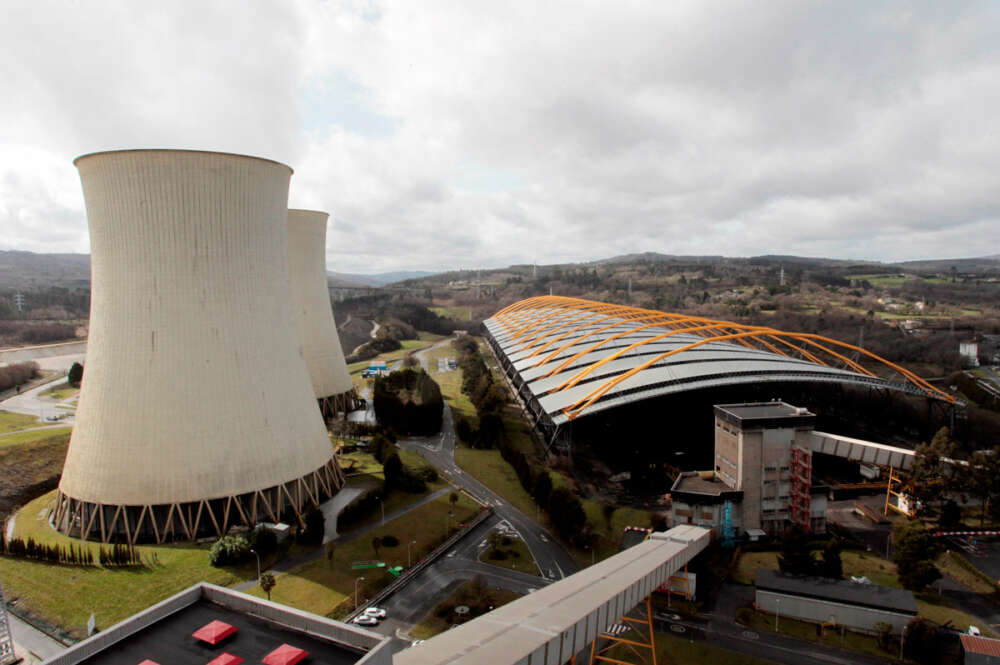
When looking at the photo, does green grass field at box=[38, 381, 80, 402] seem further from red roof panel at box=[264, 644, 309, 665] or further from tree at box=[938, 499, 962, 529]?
tree at box=[938, 499, 962, 529]

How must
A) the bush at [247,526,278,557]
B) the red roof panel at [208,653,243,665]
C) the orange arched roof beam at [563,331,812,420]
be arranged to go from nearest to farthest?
1. the red roof panel at [208,653,243,665]
2. the bush at [247,526,278,557]
3. the orange arched roof beam at [563,331,812,420]

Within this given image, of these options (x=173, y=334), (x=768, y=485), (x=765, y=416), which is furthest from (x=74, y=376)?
(x=768, y=485)

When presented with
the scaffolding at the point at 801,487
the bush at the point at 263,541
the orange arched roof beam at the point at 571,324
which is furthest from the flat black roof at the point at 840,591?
the orange arched roof beam at the point at 571,324

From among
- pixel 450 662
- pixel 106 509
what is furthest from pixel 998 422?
pixel 106 509

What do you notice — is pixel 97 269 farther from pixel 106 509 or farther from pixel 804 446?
pixel 804 446

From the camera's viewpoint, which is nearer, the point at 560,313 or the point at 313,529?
the point at 313,529

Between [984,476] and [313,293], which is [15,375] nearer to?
[313,293]

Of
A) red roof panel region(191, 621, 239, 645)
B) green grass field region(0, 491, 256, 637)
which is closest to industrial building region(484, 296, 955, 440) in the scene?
green grass field region(0, 491, 256, 637)

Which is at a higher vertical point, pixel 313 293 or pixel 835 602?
pixel 313 293
